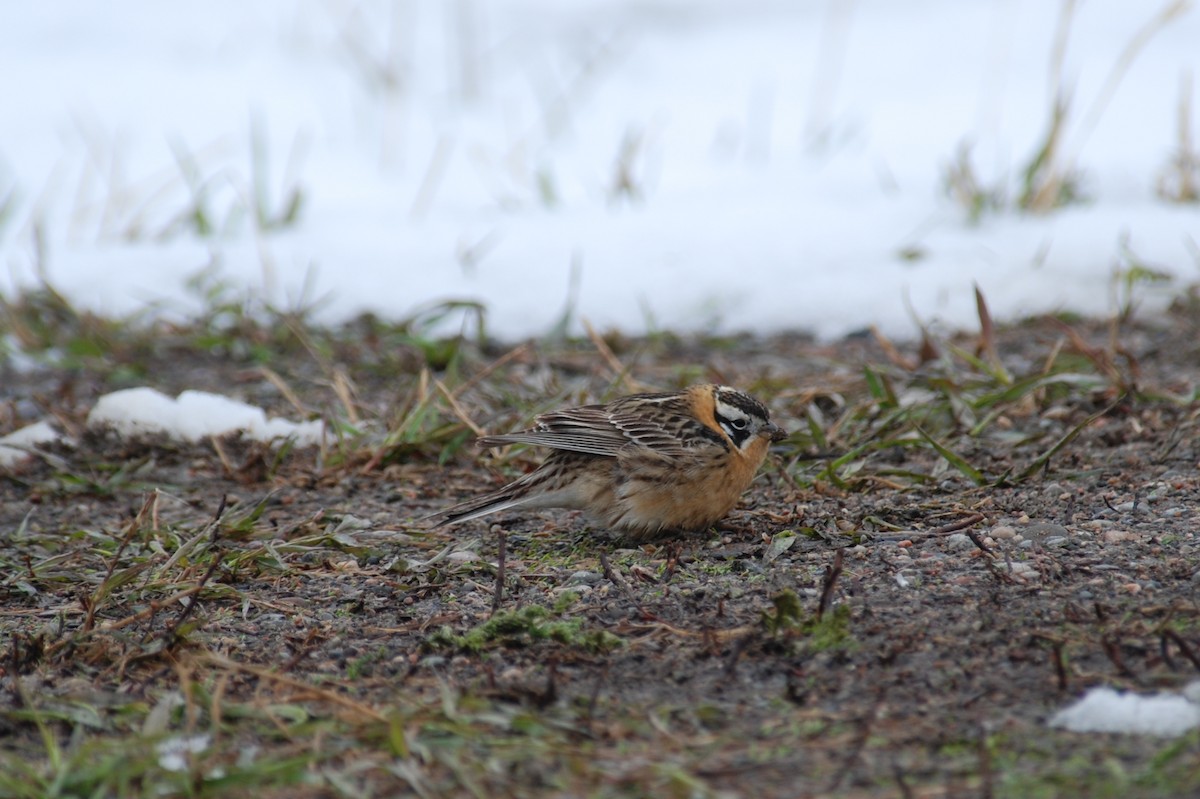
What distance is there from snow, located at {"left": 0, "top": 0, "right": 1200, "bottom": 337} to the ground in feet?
4.06

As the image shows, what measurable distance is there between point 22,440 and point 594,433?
2663 mm

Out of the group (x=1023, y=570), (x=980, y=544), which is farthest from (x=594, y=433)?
(x=1023, y=570)

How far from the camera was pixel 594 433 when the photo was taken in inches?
201

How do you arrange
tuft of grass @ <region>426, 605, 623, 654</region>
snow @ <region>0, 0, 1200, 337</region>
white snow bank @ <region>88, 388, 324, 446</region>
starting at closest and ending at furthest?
tuft of grass @ <region>426, 605, 623, 654</region> < white snow bank @ <region>88, 388, 324, 446</region> < snow @ <region>0, 0, 1200, 337</region>

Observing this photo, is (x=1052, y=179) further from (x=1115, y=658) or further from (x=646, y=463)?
(x=1115, y=658)

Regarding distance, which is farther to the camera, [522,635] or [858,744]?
[522,635]

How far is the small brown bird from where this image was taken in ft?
15.8

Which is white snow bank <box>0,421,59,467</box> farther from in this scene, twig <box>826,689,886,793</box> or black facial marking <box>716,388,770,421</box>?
twig <box>826,689,886,793</box>

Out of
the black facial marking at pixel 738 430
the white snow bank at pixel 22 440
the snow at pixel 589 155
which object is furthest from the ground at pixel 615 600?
the snow at pixel 589 155

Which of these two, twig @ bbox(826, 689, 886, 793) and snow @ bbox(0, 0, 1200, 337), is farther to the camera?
snow @ bbox(0, 0, 1200, 337)

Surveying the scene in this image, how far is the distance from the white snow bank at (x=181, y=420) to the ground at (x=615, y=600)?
0.25 ft

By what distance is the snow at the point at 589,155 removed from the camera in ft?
26.9

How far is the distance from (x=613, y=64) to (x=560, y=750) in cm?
1257

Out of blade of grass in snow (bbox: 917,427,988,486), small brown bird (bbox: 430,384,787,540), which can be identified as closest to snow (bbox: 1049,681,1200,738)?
blade of grass in snow (bbox: 917,427,988,486)
